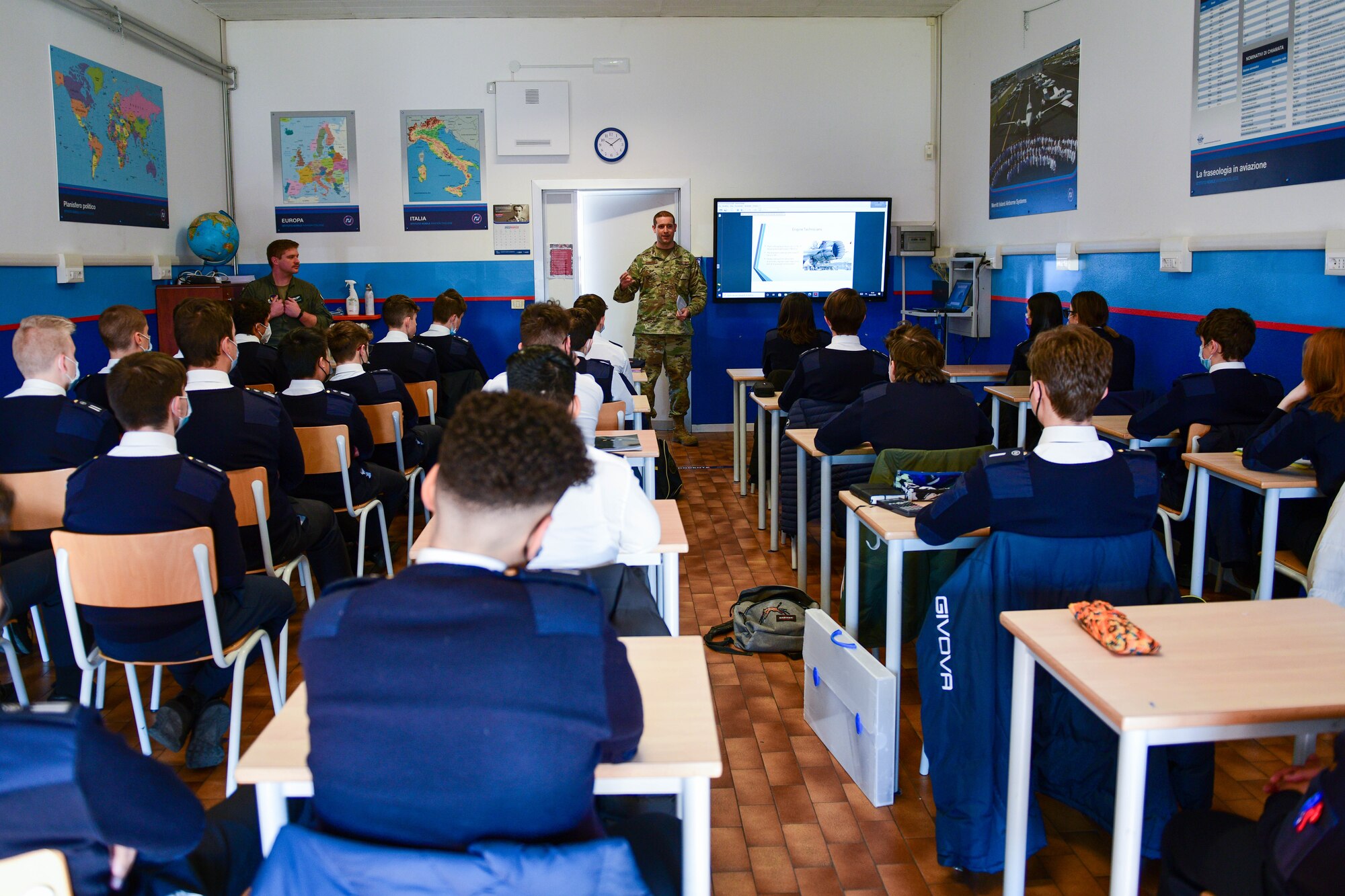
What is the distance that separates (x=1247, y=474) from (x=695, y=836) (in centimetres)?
249

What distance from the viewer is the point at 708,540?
520cm

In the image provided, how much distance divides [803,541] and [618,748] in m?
2.90


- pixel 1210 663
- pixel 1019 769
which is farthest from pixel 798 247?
pixel 1210 663

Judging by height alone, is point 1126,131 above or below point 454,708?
above

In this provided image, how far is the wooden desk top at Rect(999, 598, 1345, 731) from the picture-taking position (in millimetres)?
1535

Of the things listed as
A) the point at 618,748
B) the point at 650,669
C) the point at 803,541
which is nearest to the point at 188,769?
the point at 650,669

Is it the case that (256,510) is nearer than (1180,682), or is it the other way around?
(1180,682)

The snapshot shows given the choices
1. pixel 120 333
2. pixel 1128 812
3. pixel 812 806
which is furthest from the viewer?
pixel 120 333

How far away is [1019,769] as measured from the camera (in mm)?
1972

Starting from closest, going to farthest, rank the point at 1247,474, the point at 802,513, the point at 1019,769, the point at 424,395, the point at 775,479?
the point at 1019,769, the point at 1247,474, the point at 802,513, the point at 775,479, the point at 424,395

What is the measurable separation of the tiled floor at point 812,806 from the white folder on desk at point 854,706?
59 millimetres

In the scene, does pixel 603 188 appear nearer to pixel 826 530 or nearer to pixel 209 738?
pixel 826 530

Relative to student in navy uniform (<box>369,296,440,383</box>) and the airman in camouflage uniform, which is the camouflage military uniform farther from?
student in navy uniform (<box>369,296,440,383</box>)

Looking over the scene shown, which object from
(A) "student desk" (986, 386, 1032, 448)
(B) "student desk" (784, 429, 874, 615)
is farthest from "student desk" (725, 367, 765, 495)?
(B) "student desk" (784, 429, 874, 615)
